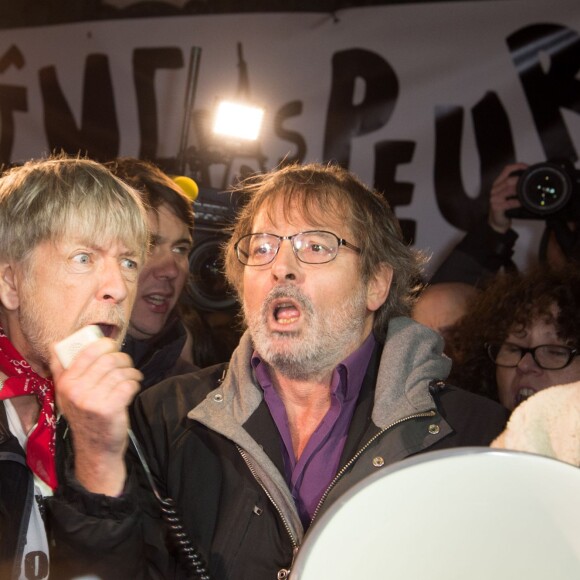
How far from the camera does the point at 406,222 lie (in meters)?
3.74

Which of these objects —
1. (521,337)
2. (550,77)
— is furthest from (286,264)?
(550,77)

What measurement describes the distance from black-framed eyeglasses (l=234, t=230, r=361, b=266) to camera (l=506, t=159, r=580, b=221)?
1117 millimetres

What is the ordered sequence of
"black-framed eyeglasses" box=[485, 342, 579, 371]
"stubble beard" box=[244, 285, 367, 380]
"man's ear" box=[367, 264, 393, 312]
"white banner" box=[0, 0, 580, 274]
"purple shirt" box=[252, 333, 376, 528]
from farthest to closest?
1. "white banner" box=[0, 0, 580, 274]
2. "black-framed eyeglasses" box=[485, 342, 579, 371]
3. "man's ear" box=[367, 264, 393, 312]
4. "stubble beard" box=[244, 285, 367, 380]
5. "purple shirt" box=[252, 333, 376, 528]

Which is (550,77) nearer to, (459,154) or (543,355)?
(459,154)

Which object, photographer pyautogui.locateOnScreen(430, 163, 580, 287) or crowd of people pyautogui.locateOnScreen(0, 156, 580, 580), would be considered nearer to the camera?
crowd of people pyautogui.locateOnScreen(0, 156, 580, 580)

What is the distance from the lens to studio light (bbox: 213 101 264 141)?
3523mm

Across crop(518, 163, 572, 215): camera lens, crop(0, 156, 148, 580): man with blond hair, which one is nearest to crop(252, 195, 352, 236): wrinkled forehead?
crop(0, 156, 148, 580): man with blond hair

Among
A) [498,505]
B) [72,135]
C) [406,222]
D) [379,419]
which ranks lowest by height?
[379,419]

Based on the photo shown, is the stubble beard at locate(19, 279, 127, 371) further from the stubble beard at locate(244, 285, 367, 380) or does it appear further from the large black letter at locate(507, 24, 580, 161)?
the large black letter at locate(507, 24, 580, 161)

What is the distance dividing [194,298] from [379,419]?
1.28 metres

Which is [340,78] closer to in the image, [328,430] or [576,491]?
[328,430]

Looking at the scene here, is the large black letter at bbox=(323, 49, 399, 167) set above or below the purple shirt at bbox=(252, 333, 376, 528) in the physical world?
above

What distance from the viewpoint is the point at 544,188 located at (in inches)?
127

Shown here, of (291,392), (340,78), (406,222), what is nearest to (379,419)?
(291,392)
